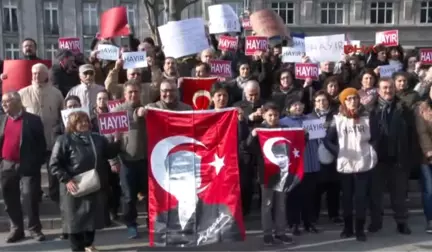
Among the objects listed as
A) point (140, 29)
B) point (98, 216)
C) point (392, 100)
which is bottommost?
point (98, 216)

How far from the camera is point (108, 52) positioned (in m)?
9.33

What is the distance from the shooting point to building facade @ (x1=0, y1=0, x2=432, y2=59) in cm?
4338

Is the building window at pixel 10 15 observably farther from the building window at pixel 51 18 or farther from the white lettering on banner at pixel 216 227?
the white lettering on banner at pixel 216 227

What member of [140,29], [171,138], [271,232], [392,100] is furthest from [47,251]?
[140,29]

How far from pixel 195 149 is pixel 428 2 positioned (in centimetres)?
4213

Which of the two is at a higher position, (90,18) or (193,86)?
(90,18)

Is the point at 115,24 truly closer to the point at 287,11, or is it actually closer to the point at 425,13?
the point at 287,11

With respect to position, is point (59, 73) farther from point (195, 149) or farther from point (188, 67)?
point (195, 149)

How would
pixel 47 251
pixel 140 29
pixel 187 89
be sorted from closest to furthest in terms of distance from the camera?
pixel 47 251 → pixel 187 89 → pixel 140 29

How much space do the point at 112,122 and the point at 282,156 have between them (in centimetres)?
202

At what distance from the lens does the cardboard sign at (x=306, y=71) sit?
8.50m

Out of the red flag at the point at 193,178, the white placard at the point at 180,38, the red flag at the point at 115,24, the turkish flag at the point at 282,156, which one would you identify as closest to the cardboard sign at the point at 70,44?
the red flag at the point at 115,24

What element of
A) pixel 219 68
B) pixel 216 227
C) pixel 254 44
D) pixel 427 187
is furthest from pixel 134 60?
pixel 427 187

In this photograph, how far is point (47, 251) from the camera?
676cm
